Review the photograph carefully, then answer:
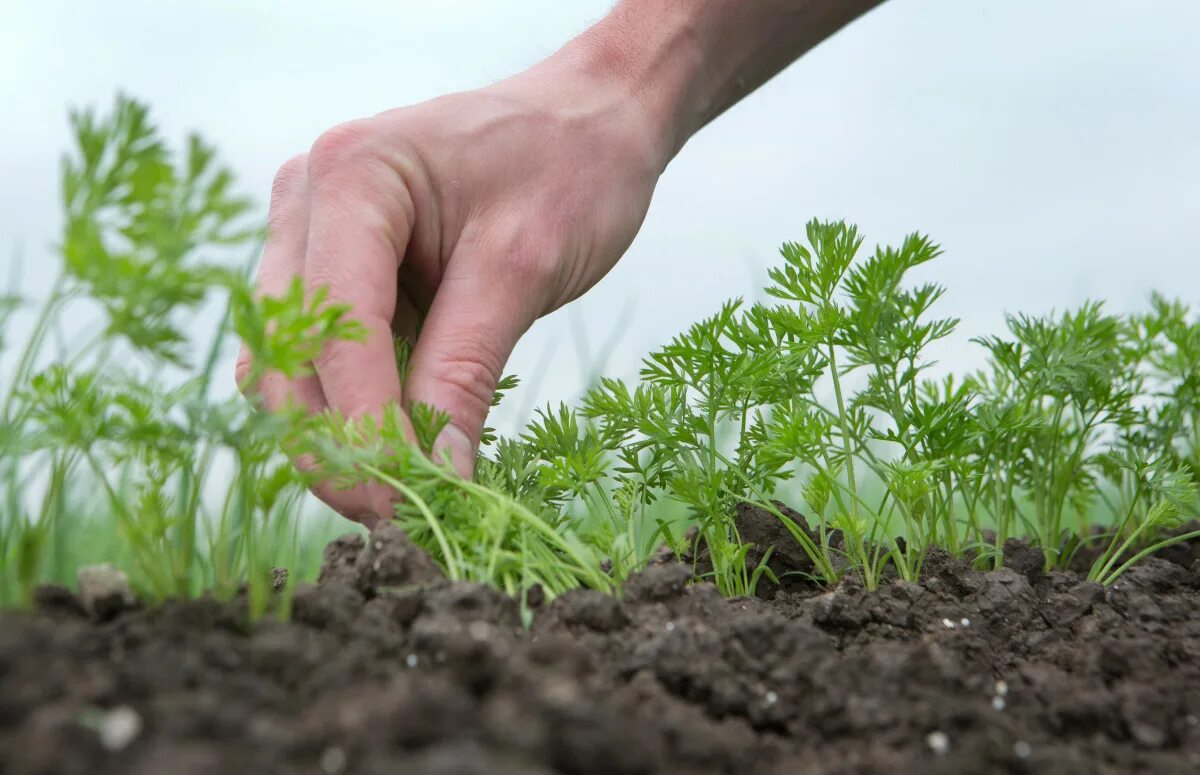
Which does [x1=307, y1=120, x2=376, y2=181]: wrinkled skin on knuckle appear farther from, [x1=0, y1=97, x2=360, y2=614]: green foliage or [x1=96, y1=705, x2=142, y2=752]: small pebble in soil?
[x1=96, y1=705, x2=142, y2=752]: small pebble in soil

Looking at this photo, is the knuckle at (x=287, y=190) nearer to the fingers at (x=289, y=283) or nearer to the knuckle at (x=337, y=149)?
the fingers at (x=289, y=283)

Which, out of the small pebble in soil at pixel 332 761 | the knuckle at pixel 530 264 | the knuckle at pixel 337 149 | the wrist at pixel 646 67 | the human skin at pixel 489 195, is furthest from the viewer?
the wrist at pixel 646 67

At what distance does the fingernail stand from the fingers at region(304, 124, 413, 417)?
13 centimetres

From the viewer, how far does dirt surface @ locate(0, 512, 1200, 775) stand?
0.90 meters

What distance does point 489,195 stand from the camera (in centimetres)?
242

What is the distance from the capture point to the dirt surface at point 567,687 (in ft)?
2.96

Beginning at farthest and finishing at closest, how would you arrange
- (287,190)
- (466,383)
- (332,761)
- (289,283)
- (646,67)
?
(646,67)
(287,190)
(466,383)
(289,283)
(332,761)

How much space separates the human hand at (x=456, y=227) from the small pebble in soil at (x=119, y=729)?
94cm

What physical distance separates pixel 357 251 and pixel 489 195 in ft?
1.55

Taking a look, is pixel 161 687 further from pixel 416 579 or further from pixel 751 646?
pixel 751 646

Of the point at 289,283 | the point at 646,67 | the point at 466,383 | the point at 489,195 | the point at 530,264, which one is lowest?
the point at 466,383

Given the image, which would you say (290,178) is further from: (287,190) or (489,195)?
(489,195)

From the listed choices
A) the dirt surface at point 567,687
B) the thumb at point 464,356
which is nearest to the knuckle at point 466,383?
the thumb at point 464,356

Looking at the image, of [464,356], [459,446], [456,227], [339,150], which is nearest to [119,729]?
[459,446]
